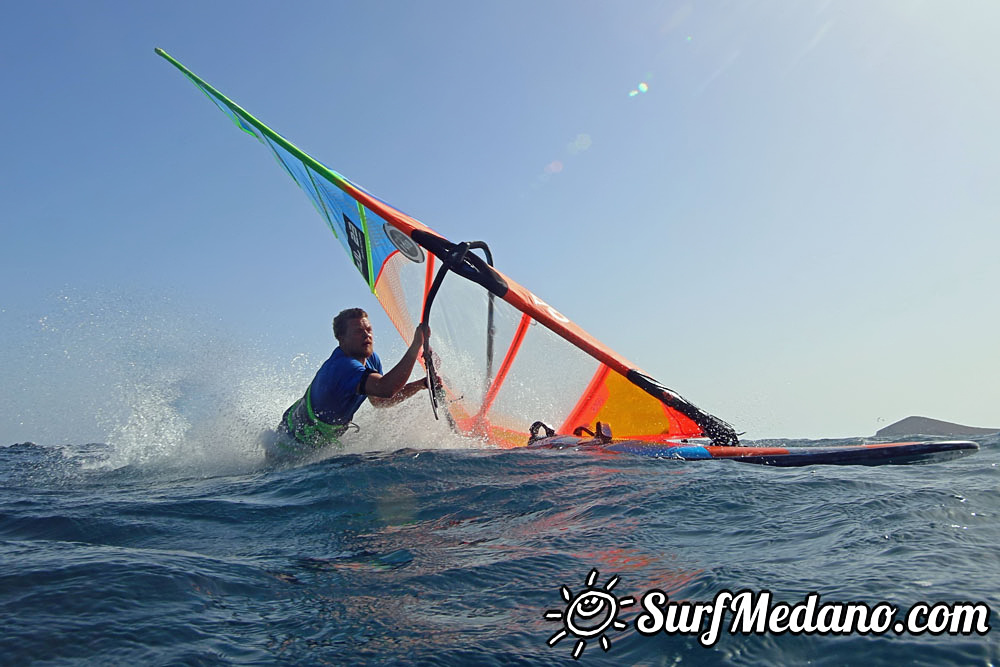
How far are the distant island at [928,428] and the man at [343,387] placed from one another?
496 inches

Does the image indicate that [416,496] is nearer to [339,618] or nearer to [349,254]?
[339,618]

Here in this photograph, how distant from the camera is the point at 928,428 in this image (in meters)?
15.8

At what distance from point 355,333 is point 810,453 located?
4.03m

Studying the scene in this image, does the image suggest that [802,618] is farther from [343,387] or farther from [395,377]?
[343,387]

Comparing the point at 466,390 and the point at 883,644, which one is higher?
the point at 466,390

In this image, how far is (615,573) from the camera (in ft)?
7.34

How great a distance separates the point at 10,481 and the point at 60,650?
5.13 metres

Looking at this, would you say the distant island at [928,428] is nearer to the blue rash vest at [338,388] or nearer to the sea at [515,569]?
the sea at [515,569]

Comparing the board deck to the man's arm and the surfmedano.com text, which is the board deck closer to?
the man's arm

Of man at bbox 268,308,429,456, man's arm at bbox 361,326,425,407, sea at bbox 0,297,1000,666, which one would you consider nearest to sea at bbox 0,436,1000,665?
sea at bbox 0,297,1000,666

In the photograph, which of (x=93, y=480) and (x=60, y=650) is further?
(x=93, y=480)

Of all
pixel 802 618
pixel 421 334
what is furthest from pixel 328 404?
pixel 802 618

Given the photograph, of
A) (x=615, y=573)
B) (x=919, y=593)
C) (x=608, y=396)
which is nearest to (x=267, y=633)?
(x=615, y=573)

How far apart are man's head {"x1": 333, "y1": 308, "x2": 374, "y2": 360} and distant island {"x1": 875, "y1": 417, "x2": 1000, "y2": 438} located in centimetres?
1266
